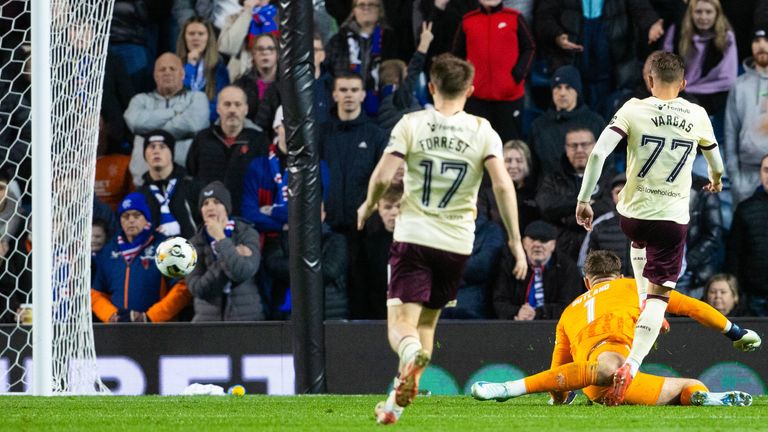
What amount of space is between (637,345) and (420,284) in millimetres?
1771

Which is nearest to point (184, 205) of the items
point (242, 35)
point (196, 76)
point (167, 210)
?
point (167, 210)

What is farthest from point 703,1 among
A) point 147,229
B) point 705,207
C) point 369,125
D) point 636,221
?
point 147,229

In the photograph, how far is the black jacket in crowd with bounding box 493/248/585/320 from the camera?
1073 centimetres

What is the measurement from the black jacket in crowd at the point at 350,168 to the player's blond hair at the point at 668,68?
3.93 metres

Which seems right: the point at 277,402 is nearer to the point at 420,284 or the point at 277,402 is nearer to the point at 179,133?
the point at 420,284

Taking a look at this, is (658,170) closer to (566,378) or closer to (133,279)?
(566,378)

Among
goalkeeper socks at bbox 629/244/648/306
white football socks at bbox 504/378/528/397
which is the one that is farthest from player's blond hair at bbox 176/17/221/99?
white football socks at bbox 504/378/528/397

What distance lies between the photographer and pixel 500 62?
38.7 ft

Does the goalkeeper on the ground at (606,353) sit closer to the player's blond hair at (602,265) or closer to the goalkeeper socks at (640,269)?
the player's blond hair at (602,265)

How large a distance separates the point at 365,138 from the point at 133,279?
2290mm

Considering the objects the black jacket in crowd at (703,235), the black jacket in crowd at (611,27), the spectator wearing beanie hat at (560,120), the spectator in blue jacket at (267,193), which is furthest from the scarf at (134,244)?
the black jacket in crowd at (703,235)

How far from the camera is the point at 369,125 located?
11.6m

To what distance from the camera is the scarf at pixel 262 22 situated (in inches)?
489

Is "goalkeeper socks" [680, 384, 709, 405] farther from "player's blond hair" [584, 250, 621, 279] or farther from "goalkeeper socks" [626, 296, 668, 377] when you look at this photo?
"player's blond hair" [584, 250, 621, 279]
